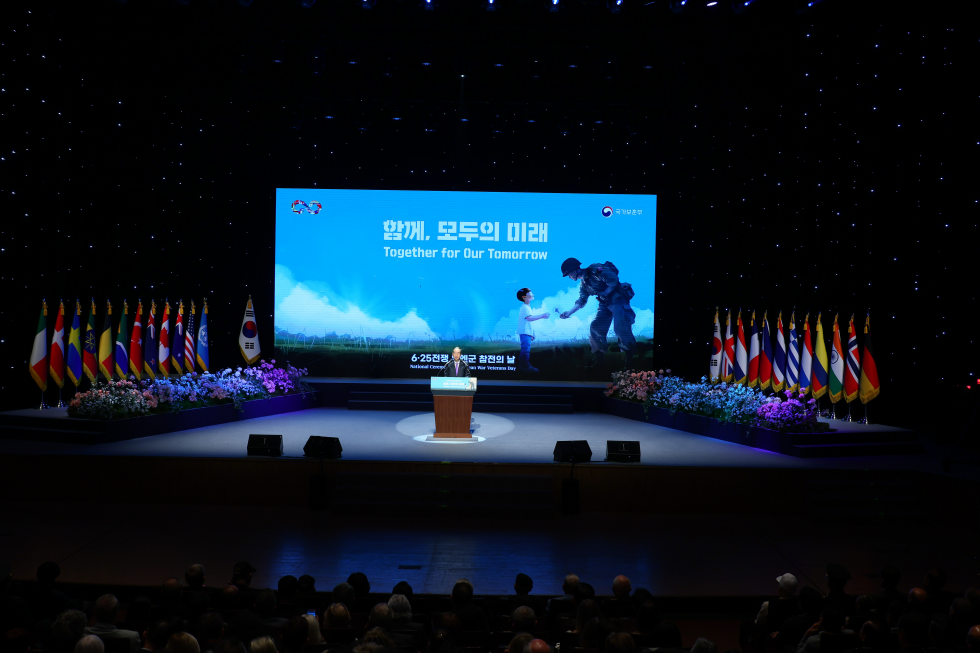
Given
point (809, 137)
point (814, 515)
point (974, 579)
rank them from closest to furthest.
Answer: point (974, 579), point (814, 515), point (809, 137)

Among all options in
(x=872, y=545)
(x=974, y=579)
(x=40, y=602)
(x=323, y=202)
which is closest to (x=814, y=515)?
(x=872, y=545)

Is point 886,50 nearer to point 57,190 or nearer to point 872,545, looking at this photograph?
point 872,545

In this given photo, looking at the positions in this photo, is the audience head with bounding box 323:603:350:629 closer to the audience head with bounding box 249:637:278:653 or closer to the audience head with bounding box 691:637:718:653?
the audience head with bounding box 249:637:278:653

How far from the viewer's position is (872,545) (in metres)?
6.96

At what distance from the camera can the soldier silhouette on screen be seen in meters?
14.3

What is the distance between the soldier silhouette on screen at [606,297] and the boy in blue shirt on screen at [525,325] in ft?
2.17

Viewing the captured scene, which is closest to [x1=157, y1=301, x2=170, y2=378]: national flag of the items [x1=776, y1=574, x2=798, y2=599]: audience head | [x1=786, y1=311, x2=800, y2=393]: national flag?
[x1=786, y1=311, x2=800, y2=393]: national flag

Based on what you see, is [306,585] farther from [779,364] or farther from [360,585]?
[779,364]

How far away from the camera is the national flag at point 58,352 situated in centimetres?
1105

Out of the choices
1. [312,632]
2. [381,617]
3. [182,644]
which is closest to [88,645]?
[182,644]

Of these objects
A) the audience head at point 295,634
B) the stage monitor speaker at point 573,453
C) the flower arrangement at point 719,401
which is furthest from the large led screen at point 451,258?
the audience head at point 295,634

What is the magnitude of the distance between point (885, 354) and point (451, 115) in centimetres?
901

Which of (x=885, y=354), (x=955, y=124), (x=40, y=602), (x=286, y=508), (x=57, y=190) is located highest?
(x=955, y=124)

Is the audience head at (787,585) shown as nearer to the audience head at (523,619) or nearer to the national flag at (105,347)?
the audience head at (523,619)
